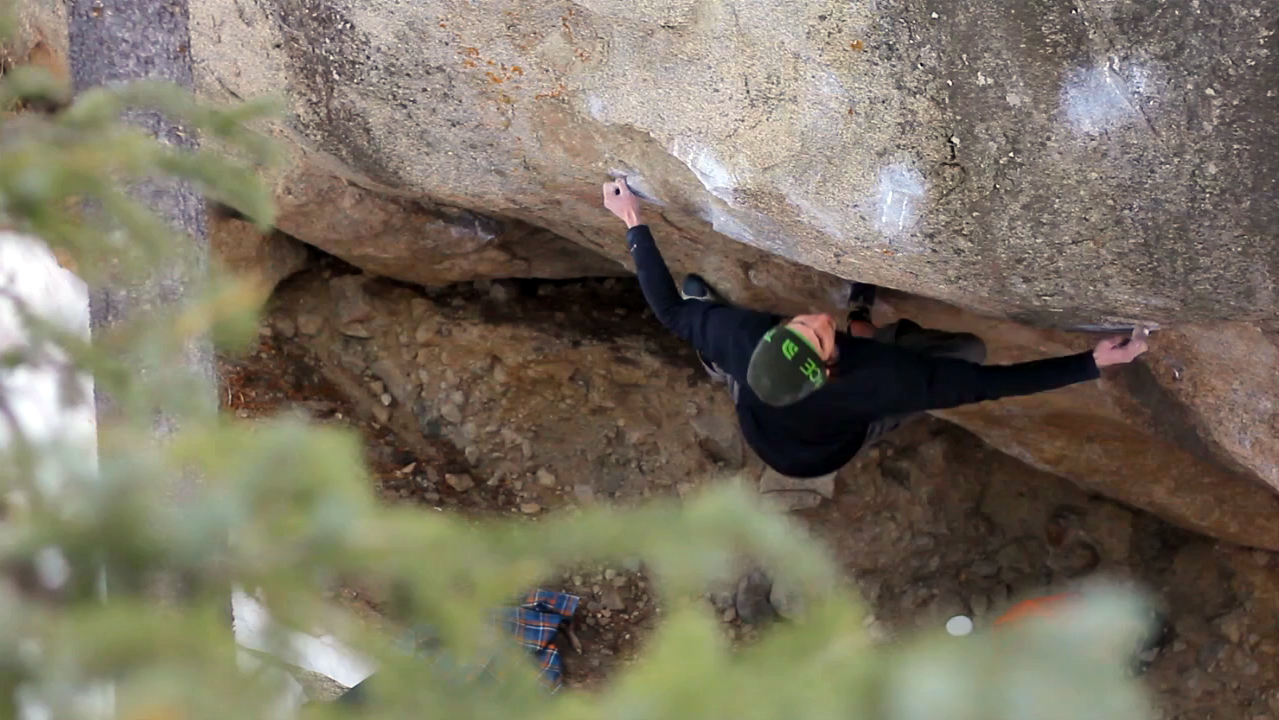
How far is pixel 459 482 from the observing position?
144 inches

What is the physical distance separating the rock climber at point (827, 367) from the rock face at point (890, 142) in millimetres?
130

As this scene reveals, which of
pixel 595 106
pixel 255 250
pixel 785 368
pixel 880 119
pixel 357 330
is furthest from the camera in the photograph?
pixel 357 330

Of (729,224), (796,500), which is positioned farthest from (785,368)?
(796,500)

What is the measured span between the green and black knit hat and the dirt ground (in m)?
1.48

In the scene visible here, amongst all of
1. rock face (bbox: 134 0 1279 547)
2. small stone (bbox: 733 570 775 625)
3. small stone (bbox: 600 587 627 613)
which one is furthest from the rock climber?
small stone (bbox: 600 587 627 613)

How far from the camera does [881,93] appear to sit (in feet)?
5.91

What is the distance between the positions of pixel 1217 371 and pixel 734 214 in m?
A: 1.18

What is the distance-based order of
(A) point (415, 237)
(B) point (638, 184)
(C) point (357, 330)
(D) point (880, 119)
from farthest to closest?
(C) point (357, 330)
(A) point (415, 237)
(B) point (638, 184)
(D) point (880, 119)

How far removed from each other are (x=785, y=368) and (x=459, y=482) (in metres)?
1.89

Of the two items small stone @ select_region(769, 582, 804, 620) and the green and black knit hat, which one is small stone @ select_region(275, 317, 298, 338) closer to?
small stone @ select_region(769, 582, 804, 620)

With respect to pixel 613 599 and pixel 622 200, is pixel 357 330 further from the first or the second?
pixel 622 200

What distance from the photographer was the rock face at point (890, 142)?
5.46 ft

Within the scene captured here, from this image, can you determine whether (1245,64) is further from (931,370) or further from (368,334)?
(368,334)

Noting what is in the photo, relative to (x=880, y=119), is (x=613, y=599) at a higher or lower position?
lower
